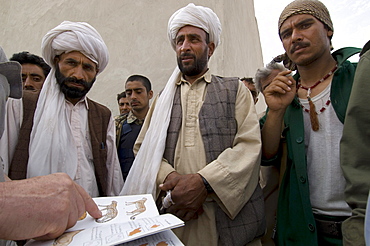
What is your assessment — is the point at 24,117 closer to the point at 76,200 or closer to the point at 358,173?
the point at 76,200

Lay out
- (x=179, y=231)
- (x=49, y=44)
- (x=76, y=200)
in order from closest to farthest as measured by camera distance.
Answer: (x=76, y=200)
(x=179, y=231)
(x=49, y=44)

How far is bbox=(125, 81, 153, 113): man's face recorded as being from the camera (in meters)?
3.02

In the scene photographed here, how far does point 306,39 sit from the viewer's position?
1403 millimetres

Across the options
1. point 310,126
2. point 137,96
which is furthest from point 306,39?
point 137,96

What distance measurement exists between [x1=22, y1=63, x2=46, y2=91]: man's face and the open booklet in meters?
2.18

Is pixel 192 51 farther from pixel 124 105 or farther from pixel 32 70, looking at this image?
pixel 124 105

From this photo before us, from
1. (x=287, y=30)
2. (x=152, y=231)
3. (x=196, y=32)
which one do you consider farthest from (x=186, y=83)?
(x=152, y=231)

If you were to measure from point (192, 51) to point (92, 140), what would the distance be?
0.93 metres

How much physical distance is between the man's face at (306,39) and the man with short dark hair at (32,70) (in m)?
2.39

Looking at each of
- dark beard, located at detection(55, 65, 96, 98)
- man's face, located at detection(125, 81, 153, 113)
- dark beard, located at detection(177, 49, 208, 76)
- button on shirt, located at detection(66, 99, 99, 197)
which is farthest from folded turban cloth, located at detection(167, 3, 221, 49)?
man's face, located at detection(125, 81, 153, 113)

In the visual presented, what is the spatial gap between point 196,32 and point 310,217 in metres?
1.38

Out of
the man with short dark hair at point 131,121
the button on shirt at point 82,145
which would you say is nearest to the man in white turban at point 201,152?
the button on shirt at point 82,145

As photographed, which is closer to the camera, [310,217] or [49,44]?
[310,217]

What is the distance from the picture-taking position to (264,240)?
63.4 inches
